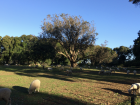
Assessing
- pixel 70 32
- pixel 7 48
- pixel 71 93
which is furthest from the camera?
pixel 7 48

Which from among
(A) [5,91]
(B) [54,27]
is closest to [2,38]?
(B) [54,27]

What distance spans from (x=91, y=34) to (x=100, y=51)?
662 centimetres

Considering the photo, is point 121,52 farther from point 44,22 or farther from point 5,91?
point 5,91

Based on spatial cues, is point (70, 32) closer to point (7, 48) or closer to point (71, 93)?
point (71, 93)

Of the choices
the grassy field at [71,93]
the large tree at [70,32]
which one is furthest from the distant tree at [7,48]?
the grassy field at [71,93]

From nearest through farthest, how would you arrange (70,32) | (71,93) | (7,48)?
(71,93) → (70,32) → (7,48)

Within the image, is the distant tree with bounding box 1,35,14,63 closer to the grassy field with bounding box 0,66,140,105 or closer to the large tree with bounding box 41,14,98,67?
the large tree with bounding box 41,14,98,67

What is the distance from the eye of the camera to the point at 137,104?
639 cm

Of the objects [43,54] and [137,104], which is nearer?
[137,104]

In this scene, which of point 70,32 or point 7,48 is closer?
point 70,32

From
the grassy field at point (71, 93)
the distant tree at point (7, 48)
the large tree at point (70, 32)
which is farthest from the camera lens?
the distant tree at point (7, 48)

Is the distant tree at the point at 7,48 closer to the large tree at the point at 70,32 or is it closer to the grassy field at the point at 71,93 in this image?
the large tree at the point at 70,32

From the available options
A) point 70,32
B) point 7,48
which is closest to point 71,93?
point 70,32

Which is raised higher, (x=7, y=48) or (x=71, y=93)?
(x=7, y=48)
